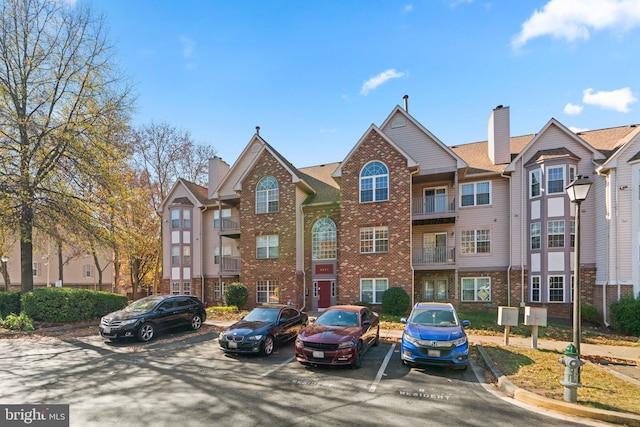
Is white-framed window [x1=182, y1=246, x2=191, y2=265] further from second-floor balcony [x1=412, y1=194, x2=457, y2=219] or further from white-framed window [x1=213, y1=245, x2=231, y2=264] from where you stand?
second-floor balcony [x1=412, y1=194, x2=457, y2=219]

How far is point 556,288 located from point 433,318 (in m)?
13.1

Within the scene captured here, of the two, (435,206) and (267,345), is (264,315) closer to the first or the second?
(267,345)

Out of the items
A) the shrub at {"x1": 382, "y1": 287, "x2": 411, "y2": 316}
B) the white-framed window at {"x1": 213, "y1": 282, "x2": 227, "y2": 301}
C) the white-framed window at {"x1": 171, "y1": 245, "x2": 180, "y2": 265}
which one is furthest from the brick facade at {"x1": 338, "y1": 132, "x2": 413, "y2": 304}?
the white-framed window at {"x1": 171, "y1": 245, "x2": 180, "y2": 265}

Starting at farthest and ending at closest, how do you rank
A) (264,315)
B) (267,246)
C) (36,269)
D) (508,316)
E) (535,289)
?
(36,269) → (267,246) → (535,289) → (264,315) → (508,316)

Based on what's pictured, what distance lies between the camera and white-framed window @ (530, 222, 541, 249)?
19.5 metres

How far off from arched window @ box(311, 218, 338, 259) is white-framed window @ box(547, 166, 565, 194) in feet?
40.9

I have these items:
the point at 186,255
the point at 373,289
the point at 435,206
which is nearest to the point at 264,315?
the point at 373,289

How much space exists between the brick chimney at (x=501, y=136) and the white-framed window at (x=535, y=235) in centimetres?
422

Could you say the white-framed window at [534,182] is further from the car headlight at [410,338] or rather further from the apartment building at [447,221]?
the car headlight at [410,338]

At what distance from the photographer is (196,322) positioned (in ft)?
50.1

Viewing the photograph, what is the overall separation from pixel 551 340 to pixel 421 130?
13.2 metres

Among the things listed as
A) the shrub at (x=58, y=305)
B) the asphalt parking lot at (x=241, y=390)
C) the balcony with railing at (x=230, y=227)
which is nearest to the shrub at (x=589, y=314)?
the asphalt parking lot at (x=241, y=390)

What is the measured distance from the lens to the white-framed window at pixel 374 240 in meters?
20.3

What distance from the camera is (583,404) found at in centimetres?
641
